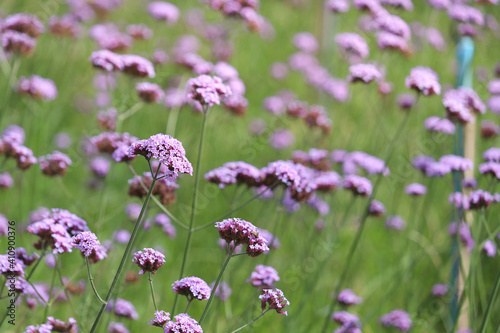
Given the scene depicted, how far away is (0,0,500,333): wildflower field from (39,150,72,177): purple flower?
12 millimetres

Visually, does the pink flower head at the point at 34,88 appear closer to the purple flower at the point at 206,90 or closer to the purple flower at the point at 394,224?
the purple flower at the point at 206,90

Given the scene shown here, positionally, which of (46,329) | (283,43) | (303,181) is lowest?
(283,43)

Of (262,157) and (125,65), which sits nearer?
(125,65)

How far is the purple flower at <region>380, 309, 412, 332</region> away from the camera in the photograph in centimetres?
315

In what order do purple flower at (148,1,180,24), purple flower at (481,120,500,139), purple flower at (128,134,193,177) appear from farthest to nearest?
1. purple flower at (148,1,180,24)
2. purple flower at (481,120,500,139)
3. purple flower at (128,134,193,177)

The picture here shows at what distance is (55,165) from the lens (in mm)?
2832

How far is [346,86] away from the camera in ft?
18.4

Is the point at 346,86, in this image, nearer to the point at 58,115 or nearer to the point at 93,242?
the point at 58,115

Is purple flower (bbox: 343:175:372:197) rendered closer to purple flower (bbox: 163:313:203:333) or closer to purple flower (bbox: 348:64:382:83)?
purple flower (bbox: 348:64:382:83)

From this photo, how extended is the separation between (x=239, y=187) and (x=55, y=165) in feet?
4.03

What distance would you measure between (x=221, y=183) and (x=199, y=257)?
5.80 feet

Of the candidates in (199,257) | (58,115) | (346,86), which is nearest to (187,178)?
(199,257)

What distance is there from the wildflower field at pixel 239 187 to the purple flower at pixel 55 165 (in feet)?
0.04

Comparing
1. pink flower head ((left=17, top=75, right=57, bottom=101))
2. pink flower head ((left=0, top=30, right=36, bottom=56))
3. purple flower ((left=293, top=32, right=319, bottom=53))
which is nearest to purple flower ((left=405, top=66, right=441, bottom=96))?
pink flower head ((left=0, top=30, right=36, bottom=56))
